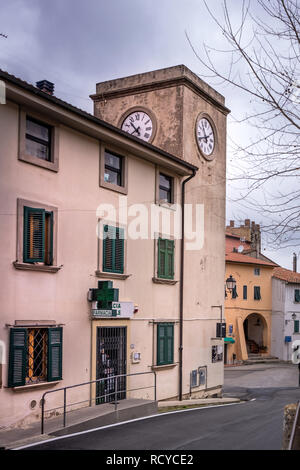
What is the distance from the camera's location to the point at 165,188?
20188mm

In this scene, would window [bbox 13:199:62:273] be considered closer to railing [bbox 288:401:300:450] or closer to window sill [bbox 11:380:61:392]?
window sill [bbox 11:380:61:392]

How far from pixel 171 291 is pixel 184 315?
130 centimetres

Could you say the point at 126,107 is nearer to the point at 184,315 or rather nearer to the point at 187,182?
the point at 187,182

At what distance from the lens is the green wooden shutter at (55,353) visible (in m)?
14.2

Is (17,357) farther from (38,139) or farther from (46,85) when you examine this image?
(46,85)

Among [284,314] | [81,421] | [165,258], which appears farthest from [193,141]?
[284,314]

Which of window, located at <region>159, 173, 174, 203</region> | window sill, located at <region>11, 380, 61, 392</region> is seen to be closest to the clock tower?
window, located at <region>159, 173, 174, 203</region>

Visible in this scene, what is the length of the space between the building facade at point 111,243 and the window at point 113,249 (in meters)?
0.04

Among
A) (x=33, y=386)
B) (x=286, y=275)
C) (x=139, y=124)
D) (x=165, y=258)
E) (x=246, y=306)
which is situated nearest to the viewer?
(x=33, y=386)

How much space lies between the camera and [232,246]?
53781 millimetres

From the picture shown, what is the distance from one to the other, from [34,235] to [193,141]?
9790 millimetres

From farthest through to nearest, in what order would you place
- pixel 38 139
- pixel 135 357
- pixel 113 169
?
pixel 135 357 → pixel 113 169 → pixel 38 139

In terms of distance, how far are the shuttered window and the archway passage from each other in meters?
38.6
